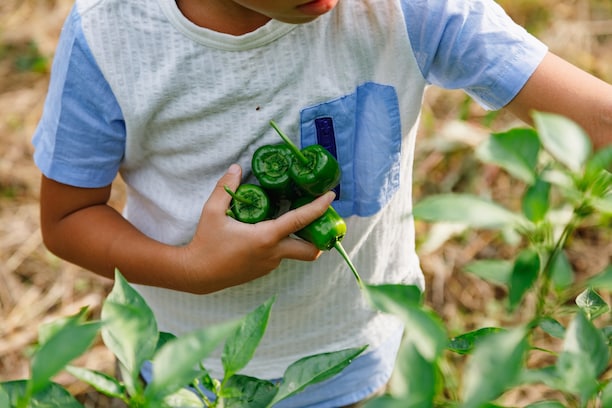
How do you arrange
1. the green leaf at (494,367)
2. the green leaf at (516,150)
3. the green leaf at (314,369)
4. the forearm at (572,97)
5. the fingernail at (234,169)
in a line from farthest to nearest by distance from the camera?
1. the fingernail at (234,169)
2. the forearm at (572,97)
3. the green leaf at (314,369)
4. the green leaf at (516,150)
5. the green leaf at (494,367)

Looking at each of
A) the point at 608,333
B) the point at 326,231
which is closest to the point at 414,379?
the point at 608,333

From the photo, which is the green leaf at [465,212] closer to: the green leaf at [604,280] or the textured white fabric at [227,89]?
the green leaf at [604,280]

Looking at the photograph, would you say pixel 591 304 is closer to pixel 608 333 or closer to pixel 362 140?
pixel 608 333

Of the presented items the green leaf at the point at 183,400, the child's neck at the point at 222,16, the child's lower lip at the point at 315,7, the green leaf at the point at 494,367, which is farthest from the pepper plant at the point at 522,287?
the child's neck at the point at 222,16

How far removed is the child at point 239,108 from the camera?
112 centimetres

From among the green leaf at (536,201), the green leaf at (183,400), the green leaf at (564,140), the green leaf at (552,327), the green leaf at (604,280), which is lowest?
the green leaf at (183,400)

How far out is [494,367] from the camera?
1.55 ft

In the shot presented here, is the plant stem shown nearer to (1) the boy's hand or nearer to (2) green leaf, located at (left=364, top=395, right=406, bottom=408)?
(2) green leaf, located at (left=364, top=395, right=406, bottom=408)

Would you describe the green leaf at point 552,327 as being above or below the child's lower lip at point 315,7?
below

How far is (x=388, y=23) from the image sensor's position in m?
1.14

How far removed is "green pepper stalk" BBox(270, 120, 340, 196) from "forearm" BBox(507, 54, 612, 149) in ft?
0.88

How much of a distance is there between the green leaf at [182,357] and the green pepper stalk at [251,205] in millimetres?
626

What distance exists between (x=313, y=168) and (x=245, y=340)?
1.61ft

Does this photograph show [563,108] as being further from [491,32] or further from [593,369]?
[593,369]
